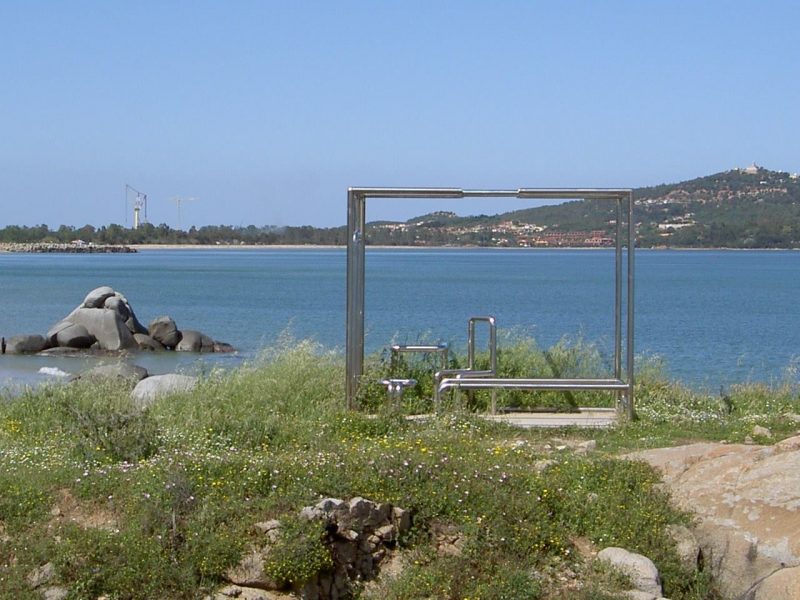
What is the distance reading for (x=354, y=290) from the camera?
43.4 feet

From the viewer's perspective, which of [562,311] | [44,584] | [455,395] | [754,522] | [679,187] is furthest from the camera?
[679,187]

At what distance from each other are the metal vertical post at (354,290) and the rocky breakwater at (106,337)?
21.4 meters

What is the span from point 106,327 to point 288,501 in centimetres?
2813

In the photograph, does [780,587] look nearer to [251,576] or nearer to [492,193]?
[251,576]

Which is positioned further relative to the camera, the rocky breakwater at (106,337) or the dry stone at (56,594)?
the rocky breakwater at (106,337)

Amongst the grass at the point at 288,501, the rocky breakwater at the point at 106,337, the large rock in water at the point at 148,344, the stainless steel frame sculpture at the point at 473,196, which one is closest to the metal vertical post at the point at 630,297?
the stainless steel frame sculpture at the point at 473,196

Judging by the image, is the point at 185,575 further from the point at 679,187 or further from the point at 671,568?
the point at 679,187

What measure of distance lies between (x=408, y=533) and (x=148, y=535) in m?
1.76

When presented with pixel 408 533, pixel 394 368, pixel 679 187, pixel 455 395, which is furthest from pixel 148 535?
pixel 679 187

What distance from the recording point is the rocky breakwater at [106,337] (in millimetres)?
34062

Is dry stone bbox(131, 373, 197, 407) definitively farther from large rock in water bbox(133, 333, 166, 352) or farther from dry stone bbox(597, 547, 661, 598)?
large rock in water bbox(133, 333, 166, 352)

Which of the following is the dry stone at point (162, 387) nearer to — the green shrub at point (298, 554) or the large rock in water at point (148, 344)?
the green shrub at point (298, 554)

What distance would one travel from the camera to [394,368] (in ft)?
47.6

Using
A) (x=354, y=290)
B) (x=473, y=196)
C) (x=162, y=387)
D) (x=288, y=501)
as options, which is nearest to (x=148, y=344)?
(x=162, y=387)
